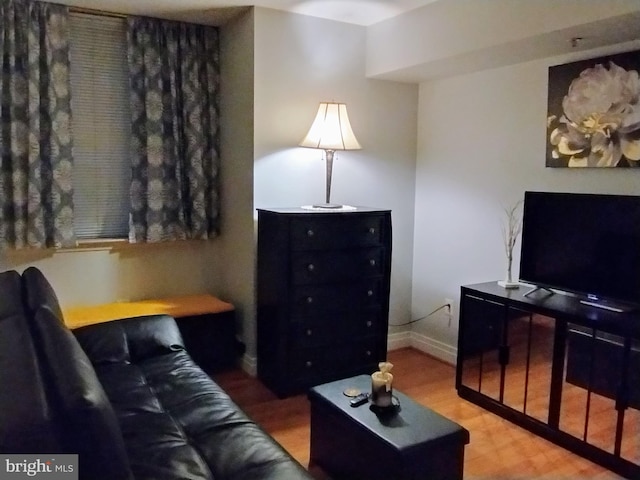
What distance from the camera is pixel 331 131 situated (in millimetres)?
3393

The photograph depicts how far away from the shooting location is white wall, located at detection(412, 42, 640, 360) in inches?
125

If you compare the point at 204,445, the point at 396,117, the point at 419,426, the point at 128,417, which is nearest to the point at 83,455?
the point at 204,445

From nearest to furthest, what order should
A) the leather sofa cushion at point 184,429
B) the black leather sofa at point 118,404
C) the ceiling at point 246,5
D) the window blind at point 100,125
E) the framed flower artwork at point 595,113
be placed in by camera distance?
the black leather sofa at point 118,404 → the leather sofa cushion at point 184,429 → the framed flower artwork at point 595,113 → the ceiling at point 246,5 → the window blind at point 100,125

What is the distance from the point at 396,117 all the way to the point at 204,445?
9.22 feet

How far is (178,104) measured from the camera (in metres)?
3.66

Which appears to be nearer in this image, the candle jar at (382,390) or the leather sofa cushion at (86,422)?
the leather sofa cushion at (86,422)

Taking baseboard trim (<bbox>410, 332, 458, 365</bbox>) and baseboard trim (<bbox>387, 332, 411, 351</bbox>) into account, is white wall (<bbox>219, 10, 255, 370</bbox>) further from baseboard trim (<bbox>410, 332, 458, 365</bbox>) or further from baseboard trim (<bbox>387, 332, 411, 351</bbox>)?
baseboard trim (<bbox>410, 332, 458, 365</bbox>)

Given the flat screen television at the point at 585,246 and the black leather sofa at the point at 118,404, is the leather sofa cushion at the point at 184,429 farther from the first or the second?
the flat screen television at the point at 585,246

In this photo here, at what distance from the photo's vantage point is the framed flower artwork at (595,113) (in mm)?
2711

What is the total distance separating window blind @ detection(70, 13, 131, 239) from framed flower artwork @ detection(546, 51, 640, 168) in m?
2.70

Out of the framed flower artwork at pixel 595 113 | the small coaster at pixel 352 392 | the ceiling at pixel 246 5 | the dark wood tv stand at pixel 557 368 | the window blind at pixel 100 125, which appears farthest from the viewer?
the window blind at pixel 100 125

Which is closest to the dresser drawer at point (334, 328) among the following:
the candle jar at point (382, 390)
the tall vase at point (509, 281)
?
the tall vase at point (509, 281)

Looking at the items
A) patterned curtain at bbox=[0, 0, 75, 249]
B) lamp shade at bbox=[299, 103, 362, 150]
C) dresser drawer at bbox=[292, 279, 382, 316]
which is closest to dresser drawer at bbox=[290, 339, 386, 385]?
dresser drawer at bbox=[292, 279, 382, 316]

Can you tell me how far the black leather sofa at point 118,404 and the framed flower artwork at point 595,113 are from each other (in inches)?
87.4
